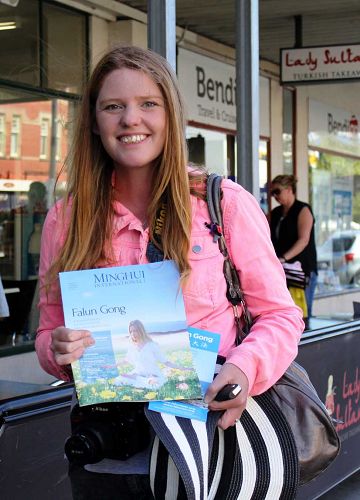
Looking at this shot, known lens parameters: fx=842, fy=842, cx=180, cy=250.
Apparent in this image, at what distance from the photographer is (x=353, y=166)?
15320 mm

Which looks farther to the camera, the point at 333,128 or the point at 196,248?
the point at 333,128

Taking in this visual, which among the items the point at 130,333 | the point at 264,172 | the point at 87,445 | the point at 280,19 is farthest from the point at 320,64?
the point at 87,445

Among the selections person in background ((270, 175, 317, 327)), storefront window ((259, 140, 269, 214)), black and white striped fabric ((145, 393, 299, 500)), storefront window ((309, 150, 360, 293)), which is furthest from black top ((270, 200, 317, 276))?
black and white striped fabric ((145, 393, 299, 500))

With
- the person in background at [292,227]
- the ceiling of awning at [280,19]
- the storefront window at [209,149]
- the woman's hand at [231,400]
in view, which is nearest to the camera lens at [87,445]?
the woman's hand at [231,400]

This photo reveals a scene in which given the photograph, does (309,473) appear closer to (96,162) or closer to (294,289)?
(96,162)

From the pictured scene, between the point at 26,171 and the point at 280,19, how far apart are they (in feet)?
11.8

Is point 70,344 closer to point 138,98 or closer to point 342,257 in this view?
point 138,98

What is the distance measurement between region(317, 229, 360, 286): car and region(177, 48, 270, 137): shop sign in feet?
12.0

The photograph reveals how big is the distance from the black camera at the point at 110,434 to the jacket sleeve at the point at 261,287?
0.26 meters

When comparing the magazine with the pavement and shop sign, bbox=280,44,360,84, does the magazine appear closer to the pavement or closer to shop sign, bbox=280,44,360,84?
the pavement

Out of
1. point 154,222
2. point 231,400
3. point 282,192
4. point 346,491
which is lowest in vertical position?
point 346,491

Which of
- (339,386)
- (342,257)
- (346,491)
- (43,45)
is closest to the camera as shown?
(339,386)

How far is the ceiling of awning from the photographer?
9.05 m

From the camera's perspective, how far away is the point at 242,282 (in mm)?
1913
